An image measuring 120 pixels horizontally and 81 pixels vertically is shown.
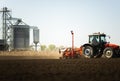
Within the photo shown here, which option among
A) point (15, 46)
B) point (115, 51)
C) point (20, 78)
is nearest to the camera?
point (20, 78)

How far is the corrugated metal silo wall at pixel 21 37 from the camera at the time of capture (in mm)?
76875

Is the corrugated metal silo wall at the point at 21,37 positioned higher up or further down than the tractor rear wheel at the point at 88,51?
higher up

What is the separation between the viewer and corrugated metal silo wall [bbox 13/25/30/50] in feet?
252

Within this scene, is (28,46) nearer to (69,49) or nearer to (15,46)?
(15,46)

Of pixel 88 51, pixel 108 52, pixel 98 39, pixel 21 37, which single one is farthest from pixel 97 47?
pixel 21 37

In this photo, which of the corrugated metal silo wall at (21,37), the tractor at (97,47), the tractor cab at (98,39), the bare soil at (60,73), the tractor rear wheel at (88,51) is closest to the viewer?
the bare soil at (60,73)

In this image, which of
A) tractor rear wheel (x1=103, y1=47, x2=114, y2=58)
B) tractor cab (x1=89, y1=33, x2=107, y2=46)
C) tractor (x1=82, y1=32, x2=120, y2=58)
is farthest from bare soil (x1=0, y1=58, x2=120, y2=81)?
tractor cab (x1=89, y1=33, x2=107, y2=46)

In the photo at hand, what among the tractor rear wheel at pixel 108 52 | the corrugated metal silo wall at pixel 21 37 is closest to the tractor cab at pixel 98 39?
the tractor rear wheel at pixel 108 52

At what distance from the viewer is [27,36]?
261ft

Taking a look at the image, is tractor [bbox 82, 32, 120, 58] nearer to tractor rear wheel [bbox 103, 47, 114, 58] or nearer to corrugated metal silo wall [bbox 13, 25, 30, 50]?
tractor rear wheel [bbox 103, 47, 114, 58]

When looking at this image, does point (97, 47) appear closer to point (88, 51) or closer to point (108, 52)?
point (88, 51)

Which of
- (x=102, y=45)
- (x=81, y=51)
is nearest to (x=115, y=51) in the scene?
(x=102, y=45)

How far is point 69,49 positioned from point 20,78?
1654 centimetres

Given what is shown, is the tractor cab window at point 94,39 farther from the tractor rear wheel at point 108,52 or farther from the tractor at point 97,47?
the tractor rear wheel at point 108,52
